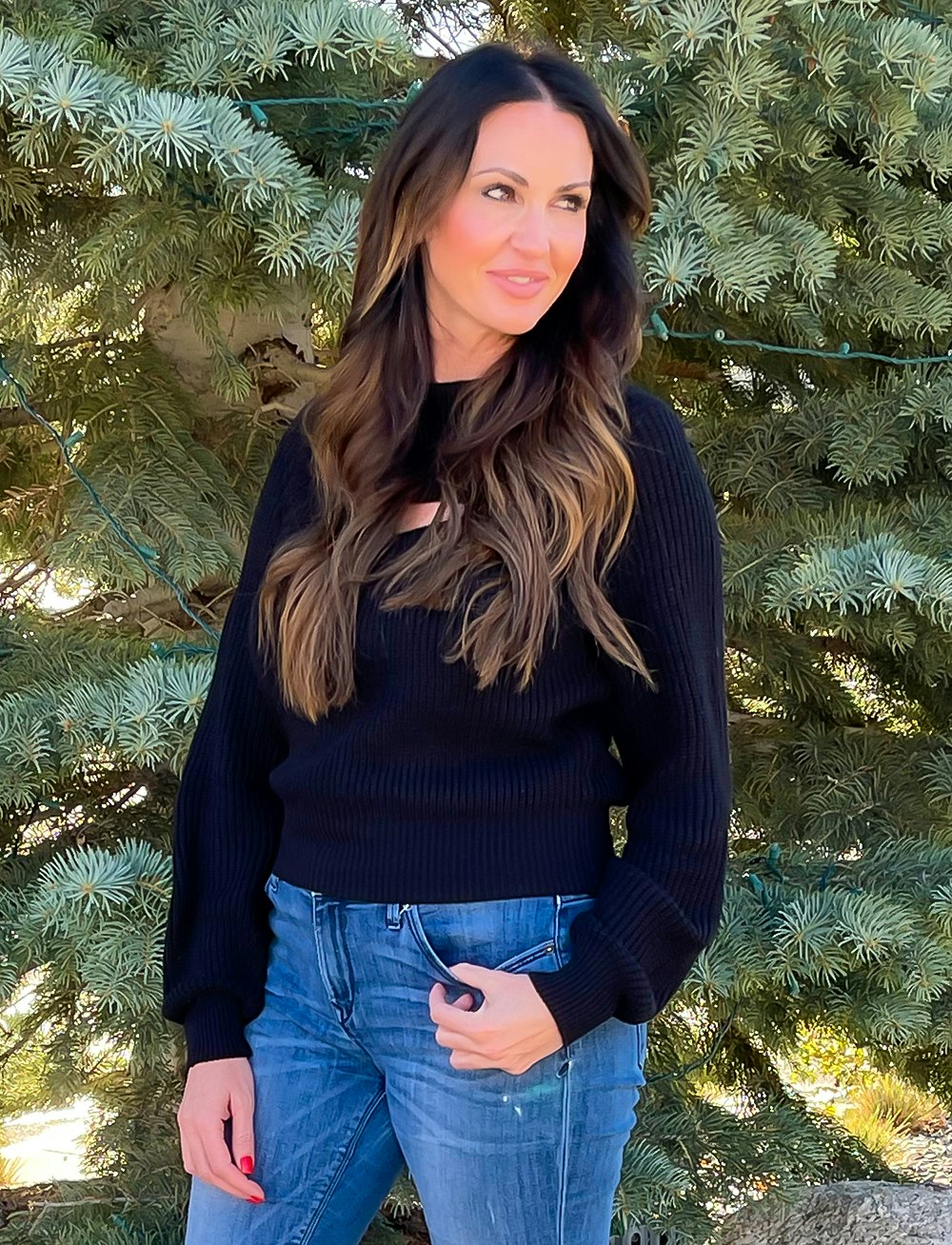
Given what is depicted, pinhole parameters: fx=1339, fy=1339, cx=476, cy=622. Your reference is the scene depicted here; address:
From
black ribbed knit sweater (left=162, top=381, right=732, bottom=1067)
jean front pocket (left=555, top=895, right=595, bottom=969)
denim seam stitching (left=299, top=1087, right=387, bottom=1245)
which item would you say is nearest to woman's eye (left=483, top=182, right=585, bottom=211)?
black ribbed knit sweater (left=162, top=381, right=732, bottom=1067)

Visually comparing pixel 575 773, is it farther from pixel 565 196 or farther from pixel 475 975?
pixel 565 196

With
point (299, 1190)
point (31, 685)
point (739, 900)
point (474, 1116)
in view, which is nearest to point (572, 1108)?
point (474, 1116)

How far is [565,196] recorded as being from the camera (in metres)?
1.43

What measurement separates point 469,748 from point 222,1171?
527 mm

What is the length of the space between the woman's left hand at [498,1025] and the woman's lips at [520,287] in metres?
0.69

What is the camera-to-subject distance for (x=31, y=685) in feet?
6.10

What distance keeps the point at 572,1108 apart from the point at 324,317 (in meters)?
1.45

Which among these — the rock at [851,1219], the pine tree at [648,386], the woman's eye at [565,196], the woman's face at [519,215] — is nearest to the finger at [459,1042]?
the pine tree at [648,386]

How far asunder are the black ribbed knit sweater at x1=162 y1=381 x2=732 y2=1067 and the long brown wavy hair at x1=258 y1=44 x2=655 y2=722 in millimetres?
30

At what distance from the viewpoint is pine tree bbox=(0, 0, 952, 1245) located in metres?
1.63

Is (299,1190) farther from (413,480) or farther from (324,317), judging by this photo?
(324,317)

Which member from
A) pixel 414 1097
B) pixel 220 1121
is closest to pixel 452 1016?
pixel 414 1097

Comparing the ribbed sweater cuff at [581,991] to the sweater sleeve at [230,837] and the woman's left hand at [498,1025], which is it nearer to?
the woman's left hand at [498,1025]

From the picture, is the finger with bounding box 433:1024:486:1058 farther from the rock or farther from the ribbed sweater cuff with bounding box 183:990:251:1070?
the rock
